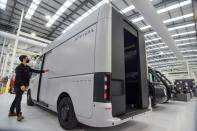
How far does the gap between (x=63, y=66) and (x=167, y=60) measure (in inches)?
845

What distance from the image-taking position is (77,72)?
2135 millimetres

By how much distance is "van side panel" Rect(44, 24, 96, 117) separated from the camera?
186 centimetres

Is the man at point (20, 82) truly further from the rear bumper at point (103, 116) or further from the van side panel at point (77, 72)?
the rear bumper at point (103, 116)

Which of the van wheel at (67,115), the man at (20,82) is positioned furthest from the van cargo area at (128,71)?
the man at (20,82)

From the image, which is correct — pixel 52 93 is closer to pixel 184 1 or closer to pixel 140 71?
pixel 140 71

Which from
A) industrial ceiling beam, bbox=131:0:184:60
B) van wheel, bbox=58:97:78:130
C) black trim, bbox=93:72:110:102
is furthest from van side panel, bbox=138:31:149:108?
industrial ceiling beam, bbox=131:0:184:60

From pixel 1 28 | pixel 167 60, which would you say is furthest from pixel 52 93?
pixel 167 60

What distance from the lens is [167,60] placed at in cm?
2003

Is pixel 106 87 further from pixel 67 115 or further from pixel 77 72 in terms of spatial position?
pixel 67 115

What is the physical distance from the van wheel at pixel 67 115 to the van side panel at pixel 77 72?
19 centimetres

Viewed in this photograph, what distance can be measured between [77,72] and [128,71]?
143 cm

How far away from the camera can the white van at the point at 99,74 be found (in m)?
1.70

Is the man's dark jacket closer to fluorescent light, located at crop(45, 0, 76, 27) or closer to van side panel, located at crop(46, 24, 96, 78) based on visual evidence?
van side panel, located at crop(46, 24, 96, 78)

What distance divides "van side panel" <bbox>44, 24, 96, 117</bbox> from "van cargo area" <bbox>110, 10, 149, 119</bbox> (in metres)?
0.37
